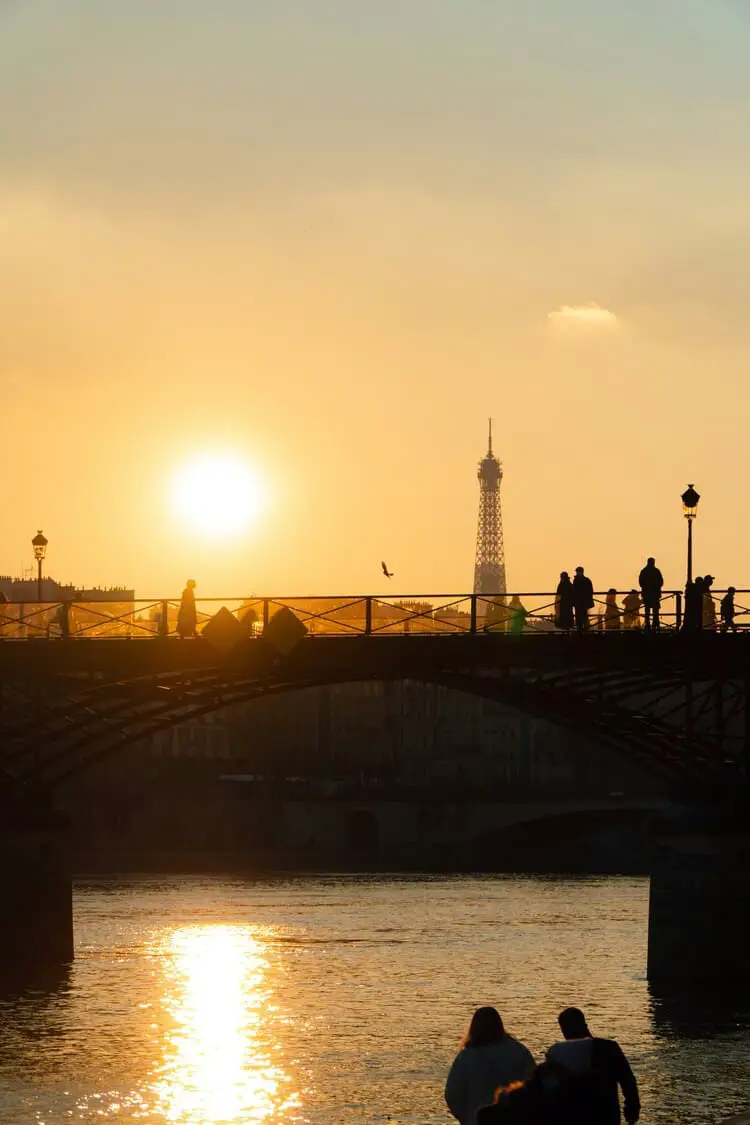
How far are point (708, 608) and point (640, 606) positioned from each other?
2698mm

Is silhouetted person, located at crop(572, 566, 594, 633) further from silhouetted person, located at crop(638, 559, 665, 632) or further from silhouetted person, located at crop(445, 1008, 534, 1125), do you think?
silhouetted person, located at crop(445, 1008, 534, 1125)

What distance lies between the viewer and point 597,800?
13762cm

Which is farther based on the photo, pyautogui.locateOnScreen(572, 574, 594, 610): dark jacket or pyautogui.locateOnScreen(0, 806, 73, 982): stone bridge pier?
pyautogui.locateOnScreen(0, 806, 73, 982): stone bridge pier

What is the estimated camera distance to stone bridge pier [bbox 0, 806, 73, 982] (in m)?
62.9

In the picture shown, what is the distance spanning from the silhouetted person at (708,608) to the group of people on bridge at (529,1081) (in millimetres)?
35848

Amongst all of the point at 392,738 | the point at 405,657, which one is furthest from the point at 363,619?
the point at 392,738

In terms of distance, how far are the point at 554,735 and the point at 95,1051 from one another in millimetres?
129961

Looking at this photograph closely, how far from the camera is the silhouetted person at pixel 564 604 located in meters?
55.8

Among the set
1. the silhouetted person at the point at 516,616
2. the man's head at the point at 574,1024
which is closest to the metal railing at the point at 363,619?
the silhouetted person at the point at 516,616

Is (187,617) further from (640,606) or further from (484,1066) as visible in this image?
(484,1066)

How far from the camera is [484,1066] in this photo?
20.3 metres

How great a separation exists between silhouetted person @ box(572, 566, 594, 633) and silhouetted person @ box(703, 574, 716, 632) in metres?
2.87

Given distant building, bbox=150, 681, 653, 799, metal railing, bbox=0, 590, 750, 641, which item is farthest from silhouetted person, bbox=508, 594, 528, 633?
distant building, bbox=150, 681, 653, 799

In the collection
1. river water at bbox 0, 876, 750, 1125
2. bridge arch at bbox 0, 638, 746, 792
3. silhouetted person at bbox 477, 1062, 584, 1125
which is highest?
bridge arch at bbox 0, 638, 746, 792
